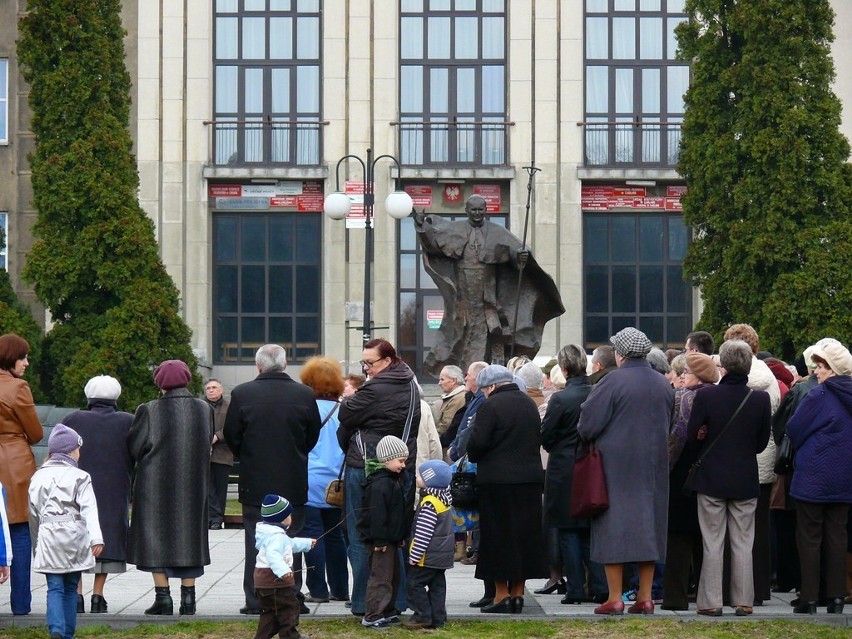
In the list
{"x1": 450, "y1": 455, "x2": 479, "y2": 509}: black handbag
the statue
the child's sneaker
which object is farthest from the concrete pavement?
the statue

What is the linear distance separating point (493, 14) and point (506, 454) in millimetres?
27595

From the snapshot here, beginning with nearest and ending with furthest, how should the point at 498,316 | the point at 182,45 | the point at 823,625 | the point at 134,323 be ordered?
the point at 823,625 → the point at 498,316 → the point at 134,323 → the point at 182,45

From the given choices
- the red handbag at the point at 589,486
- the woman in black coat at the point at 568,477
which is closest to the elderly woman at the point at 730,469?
the red handbag at the point at 589,486

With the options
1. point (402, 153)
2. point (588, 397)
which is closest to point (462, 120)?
point (402, 153)

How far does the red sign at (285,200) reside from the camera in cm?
3756

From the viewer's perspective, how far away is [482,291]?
1741cm

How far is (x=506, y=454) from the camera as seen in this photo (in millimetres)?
11195

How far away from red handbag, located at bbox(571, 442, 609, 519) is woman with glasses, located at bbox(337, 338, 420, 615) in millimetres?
1156

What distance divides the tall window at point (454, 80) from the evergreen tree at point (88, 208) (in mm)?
8046

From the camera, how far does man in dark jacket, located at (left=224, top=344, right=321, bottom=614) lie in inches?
434

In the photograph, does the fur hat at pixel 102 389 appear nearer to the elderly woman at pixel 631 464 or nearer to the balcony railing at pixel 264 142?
the elderly woman at pixel 631 464

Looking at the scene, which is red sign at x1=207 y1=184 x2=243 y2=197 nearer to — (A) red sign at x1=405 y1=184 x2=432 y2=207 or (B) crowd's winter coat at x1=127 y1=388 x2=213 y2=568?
(A) red sign at x1=405 y1=184 x2=432 y2=207

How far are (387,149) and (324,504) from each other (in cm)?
2566

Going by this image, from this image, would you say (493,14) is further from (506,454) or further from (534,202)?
(506,454)
